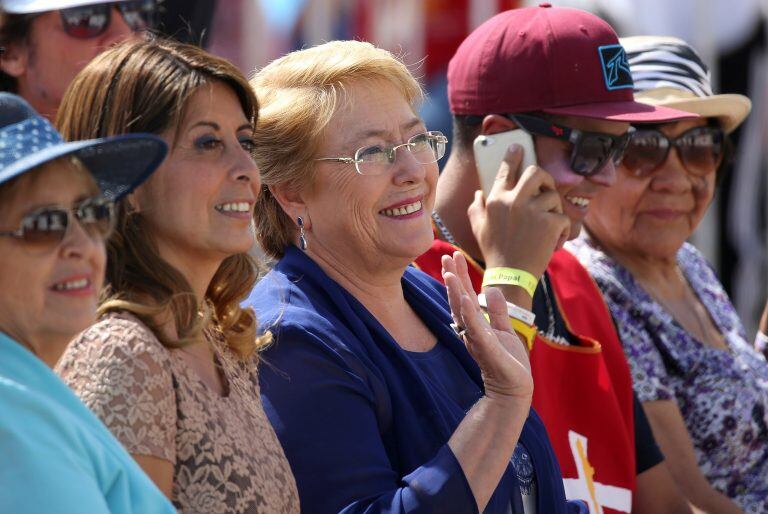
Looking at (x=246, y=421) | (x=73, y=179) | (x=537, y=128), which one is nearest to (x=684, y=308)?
(x=537, y=128)

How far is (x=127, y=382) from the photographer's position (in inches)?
87.1

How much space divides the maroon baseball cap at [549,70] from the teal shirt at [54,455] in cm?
199

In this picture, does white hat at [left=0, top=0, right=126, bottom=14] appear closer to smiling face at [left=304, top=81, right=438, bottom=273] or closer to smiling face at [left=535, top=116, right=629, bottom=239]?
smiling face at [left=304, top=81, right=438, bottom=273]

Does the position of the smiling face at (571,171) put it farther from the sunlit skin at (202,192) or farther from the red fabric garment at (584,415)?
the sunlit skin at (202,192)

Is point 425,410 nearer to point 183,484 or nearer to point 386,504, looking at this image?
point 386,504

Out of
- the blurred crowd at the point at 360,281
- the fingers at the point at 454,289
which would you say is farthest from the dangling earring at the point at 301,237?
the fingers at the point at 454,289

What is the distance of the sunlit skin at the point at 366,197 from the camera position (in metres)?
2.98

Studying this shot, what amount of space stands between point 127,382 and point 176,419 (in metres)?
0.13

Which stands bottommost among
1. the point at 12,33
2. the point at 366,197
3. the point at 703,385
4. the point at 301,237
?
the point at 703,385

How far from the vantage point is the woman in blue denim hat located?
1777 mm

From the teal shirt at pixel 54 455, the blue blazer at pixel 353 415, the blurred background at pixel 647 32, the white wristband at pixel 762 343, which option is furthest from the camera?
the blurred background at pixel 647 32

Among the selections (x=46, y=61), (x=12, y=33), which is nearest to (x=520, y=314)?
(x=46, y=61)

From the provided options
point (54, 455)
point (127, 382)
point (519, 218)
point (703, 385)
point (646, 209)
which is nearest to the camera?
point (54, 455)

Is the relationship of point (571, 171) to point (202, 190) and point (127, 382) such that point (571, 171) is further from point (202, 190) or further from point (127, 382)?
point (127, 382)
